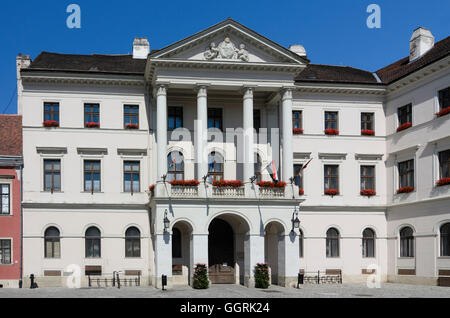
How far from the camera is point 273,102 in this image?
1591 inches

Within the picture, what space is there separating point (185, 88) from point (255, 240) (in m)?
9.72

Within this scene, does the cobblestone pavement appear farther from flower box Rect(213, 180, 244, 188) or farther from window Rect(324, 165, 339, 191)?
window Rect(324, 165, 339, 191)

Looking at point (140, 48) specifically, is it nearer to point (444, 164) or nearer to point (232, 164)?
point (232, 164)

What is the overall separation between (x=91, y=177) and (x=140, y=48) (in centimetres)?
1003

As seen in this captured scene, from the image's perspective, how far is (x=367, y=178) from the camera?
42.2 metres

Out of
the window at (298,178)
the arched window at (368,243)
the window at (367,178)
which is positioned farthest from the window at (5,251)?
the window at (367,178)

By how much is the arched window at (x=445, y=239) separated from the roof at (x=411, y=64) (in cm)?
927

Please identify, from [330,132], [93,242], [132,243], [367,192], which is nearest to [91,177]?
[93,242]

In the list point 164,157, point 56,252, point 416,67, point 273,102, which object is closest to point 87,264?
point 56,252

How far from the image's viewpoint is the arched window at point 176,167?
130 ft

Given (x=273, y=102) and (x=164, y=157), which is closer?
(x=164, y=157)

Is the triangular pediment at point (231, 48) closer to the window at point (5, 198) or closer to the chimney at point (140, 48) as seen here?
the chimney at point (140, 48)

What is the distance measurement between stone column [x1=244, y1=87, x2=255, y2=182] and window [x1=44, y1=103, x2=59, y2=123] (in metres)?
11.4
